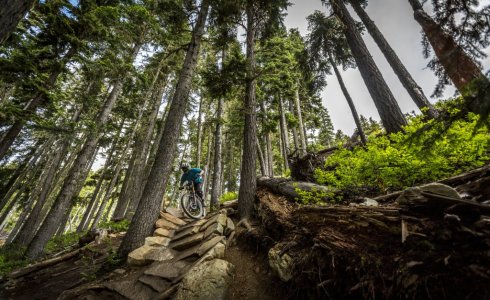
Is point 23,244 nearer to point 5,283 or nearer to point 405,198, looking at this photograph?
point 5,283

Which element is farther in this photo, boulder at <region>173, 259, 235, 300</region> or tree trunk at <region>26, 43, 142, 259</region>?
tree trunk at <region>26, 43, 142, 259</region>

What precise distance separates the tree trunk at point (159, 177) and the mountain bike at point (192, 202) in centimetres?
185

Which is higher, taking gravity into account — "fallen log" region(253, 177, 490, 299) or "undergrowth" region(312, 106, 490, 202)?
"undergrowth" region(312, 106, 490, 202)

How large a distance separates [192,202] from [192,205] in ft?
0.40

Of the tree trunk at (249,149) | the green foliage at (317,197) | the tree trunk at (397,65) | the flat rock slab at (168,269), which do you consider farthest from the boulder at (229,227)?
the tree trunk at (397,65)

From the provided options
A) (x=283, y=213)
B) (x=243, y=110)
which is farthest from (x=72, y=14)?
(x=283, y=213)

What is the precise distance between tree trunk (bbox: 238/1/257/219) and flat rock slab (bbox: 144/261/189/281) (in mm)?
2025

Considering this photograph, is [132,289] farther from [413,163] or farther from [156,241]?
[413,163]

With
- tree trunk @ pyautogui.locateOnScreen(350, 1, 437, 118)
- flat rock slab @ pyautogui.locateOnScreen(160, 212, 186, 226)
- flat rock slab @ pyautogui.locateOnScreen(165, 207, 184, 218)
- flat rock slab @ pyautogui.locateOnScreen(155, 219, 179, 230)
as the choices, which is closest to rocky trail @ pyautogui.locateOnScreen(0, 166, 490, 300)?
flat rock slab @ pyautogui.locateOnScreen(155, 219, 179, 230)

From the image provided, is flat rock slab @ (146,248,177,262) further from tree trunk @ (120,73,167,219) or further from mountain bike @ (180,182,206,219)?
tree trunk @ (120,73,167,219)

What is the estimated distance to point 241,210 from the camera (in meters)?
6.28

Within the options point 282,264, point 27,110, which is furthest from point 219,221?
point 27,110

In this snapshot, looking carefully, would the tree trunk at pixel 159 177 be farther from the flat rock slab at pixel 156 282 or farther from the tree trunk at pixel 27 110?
the tree trunk at pixel 27 110

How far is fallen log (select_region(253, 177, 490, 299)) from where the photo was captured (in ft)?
5.42
